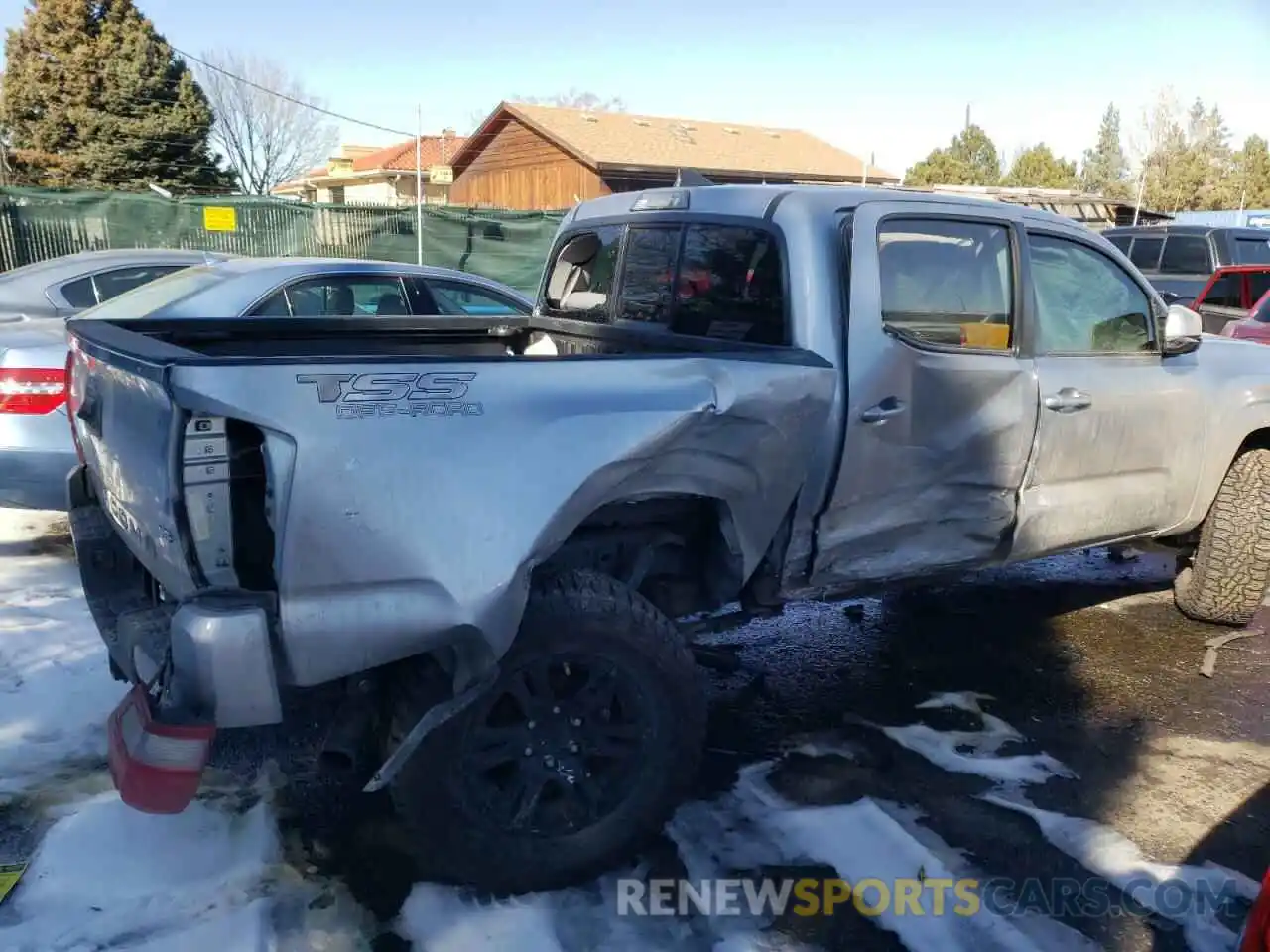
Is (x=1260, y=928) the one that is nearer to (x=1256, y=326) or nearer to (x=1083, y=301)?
(x=1083, y=301)

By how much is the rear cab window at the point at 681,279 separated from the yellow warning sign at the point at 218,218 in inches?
526

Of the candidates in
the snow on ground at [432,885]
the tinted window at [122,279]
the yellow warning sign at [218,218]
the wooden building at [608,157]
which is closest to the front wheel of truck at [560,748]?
the snow on ground at [432,885]

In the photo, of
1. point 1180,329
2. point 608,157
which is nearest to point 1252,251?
point 1180,329

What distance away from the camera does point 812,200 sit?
11.1ft

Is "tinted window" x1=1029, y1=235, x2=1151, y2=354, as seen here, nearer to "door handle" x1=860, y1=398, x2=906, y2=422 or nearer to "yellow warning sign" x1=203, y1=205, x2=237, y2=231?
"door handle" x1=860, y1=398, x2=906, y2=422

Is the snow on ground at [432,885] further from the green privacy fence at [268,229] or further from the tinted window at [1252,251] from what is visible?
the tinted window at [1252,251]

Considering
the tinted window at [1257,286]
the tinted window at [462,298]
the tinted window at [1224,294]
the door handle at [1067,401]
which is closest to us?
the door handle at [1067,401]

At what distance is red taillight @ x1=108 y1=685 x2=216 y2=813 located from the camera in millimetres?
2281

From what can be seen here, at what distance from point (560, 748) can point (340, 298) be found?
165 inches

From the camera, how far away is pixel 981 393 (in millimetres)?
3574

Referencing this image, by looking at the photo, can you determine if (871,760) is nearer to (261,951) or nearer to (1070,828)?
(1070,828)

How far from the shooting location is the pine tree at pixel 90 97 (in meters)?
29.2

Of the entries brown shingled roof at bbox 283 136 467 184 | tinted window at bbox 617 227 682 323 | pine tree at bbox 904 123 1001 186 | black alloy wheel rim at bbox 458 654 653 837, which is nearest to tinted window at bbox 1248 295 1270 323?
tinted window at bbox 617 227 682 323

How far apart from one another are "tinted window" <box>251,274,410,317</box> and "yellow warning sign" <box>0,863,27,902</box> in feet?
11.2
